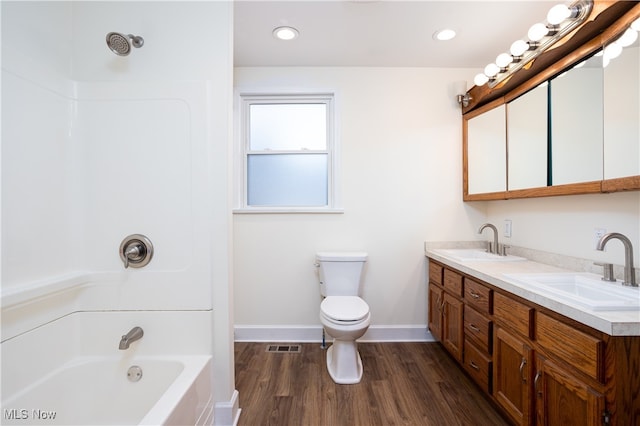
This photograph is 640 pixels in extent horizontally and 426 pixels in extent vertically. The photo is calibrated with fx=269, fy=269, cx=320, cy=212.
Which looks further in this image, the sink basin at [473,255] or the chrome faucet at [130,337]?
the sink basin at [473,255]

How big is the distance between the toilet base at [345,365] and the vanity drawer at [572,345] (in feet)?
3.54

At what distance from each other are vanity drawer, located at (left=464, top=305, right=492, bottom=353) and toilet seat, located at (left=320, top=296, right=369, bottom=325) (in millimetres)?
636

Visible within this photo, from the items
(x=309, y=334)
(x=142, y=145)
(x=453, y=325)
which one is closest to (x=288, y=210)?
(x=309, y=334)

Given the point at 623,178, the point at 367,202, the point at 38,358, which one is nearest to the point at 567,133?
the point at 623,178

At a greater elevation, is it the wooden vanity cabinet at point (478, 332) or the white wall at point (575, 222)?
the white wall at point (575, 222)

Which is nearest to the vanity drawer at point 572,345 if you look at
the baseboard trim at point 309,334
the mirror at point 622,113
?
the mirror at point 622,113

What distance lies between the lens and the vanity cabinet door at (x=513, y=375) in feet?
4.00

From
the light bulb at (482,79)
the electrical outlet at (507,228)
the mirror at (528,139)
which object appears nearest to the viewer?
the mirror at (528,139)

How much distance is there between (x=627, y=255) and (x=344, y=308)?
→ 4.80 ft

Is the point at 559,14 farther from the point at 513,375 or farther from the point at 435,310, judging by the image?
the point at 435,310

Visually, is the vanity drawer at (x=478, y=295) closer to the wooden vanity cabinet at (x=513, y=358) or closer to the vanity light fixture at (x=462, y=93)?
the wooden vanity cabinet at (x=513, y=358)

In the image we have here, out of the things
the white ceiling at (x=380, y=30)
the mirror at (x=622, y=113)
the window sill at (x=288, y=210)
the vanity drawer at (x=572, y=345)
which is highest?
the white ceiling at (x=380, y=30)

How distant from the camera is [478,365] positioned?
1.60m

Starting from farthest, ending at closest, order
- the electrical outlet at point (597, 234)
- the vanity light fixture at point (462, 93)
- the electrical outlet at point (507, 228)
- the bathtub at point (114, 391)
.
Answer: the vanity light fixture at point (462, 93)
the electrical outlet at point (507, 228)
the electrical outlet at point (597, 234)
the bathtub at point (114, 391)
